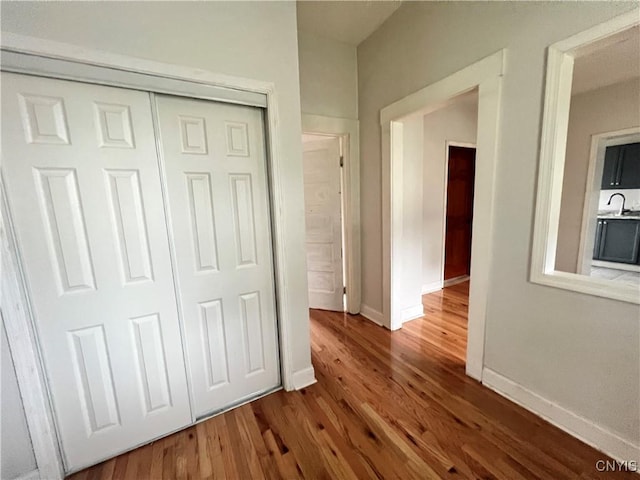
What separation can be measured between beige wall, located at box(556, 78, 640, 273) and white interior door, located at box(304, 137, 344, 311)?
2856 millimetres

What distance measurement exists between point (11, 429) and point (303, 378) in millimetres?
1486

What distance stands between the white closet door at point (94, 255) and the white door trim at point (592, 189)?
4.28 meters

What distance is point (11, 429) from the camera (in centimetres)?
116

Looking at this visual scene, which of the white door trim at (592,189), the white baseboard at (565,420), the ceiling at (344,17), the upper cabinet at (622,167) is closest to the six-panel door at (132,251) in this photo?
the ceiling at (344,17)

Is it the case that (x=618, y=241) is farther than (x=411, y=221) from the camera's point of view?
Yes

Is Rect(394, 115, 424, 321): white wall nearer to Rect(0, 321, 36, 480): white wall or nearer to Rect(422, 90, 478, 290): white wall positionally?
Rect(422, 90, 478, 290): white wall

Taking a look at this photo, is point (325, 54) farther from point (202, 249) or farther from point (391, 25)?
point (202, 249)

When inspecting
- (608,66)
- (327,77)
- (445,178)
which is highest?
(327,77)

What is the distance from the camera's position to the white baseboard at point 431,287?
3656mm

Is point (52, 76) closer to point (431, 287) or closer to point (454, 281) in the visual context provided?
point (431, 287)

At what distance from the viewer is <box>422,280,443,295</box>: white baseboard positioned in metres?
3.66

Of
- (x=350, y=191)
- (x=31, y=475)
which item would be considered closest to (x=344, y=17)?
(x=350, y=191)

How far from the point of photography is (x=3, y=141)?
41.6 inches

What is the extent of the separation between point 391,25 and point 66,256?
2855 mm
